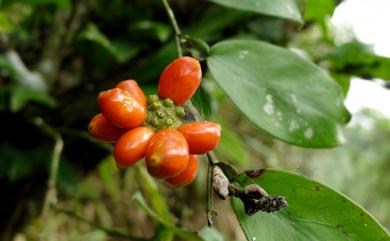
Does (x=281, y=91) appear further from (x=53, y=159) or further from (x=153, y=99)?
(x=53, y=159)

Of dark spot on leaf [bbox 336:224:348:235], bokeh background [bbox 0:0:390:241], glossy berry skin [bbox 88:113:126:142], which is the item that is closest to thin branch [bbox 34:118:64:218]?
bokeh background [bbox 0:0:390:241]

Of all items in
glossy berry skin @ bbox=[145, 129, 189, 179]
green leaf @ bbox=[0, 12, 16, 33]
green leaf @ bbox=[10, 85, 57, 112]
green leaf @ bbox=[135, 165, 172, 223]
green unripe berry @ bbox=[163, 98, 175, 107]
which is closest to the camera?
glossy berry skin @ bbox=[145, 129, 189, 179]

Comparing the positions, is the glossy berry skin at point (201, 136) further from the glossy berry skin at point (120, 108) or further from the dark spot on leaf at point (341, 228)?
the dark spot on leaf at point (341, 228)

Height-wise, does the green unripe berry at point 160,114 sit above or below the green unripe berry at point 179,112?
above

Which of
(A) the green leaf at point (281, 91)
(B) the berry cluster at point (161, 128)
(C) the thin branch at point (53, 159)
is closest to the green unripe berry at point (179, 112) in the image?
(B) the berry cluster at point (161, 128)

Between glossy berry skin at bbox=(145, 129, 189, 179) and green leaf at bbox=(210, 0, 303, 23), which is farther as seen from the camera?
green leaf at bbox=(210, 0, 303, 23)

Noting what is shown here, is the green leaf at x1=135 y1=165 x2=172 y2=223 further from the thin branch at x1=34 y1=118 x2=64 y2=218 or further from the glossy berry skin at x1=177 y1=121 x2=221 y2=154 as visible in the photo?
the glossy berry skin at x1=177 y1=121 x2=221 y2=154

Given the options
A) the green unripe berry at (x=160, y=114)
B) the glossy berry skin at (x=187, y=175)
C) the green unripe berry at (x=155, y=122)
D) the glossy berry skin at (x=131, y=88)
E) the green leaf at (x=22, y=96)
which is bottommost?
the green leaf at (x=22, y=96)
